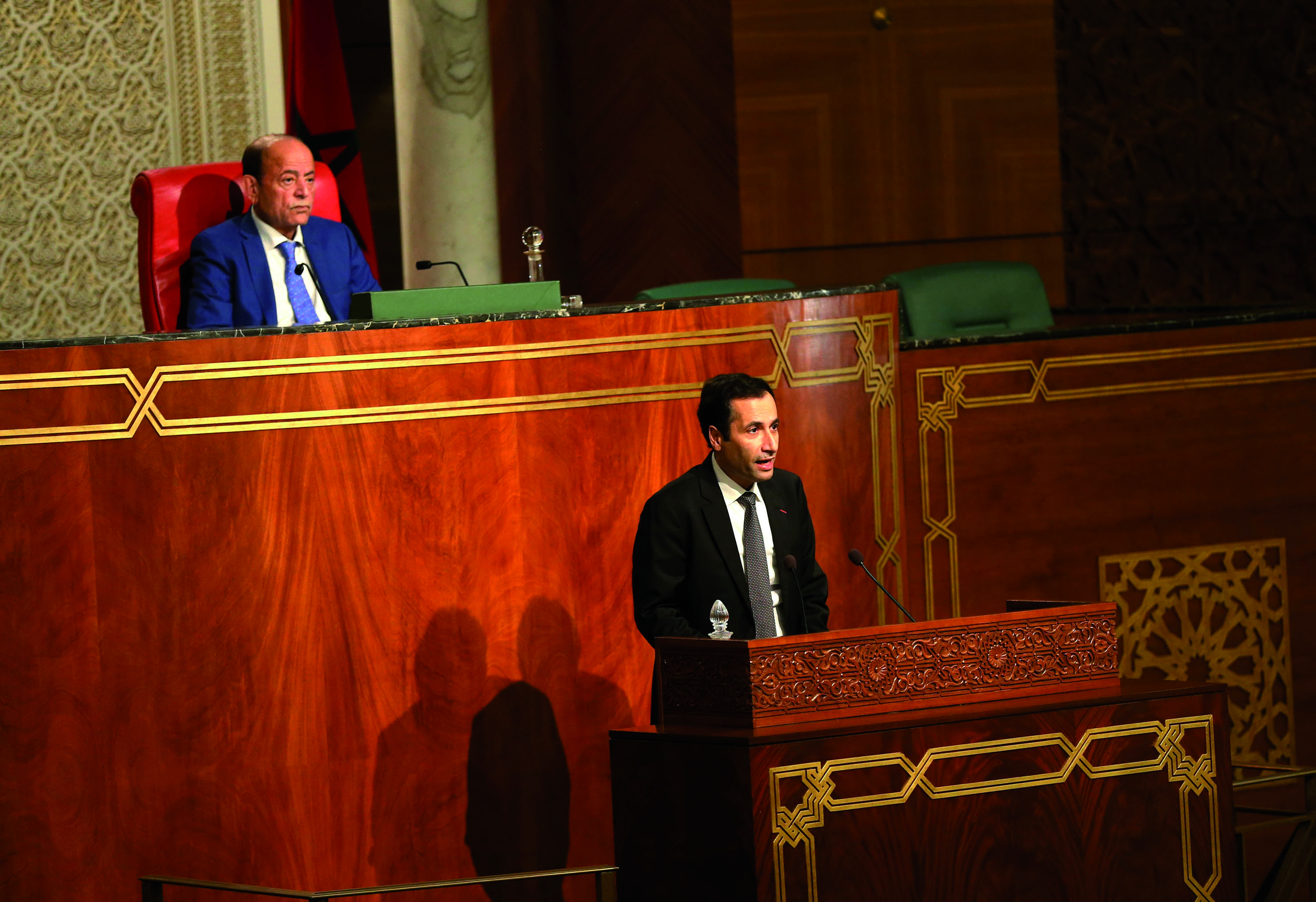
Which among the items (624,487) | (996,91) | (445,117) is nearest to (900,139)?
(996,91)

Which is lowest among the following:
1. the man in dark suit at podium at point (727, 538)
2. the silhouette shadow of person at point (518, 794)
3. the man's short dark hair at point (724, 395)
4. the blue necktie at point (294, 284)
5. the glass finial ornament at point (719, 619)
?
the silhouette shadow of person at point (518, 794)

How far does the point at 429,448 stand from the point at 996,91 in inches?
181

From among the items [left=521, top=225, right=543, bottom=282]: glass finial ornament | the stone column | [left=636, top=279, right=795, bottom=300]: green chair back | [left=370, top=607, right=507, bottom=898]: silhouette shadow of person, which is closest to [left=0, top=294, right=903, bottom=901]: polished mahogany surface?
[left=370, top=607, right=507, bottom=898]: silhouette shadow of person

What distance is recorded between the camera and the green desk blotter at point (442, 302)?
4035mm

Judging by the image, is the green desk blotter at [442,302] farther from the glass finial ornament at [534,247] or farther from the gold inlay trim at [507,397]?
the glass finial ornament at [534,247]

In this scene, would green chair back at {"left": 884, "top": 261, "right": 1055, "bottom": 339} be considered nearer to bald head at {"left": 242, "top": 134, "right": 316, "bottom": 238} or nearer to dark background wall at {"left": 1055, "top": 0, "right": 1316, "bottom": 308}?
bald head at {"left": 242, "top": 134, "right": 316, "bottom": 238}

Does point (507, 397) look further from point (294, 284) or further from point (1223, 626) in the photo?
point (1223, 626)

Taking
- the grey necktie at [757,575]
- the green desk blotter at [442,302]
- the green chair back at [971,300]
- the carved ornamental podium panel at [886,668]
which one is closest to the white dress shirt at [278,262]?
the green desk blotter at [442,302]

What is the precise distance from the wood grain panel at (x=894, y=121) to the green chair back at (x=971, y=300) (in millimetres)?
2183

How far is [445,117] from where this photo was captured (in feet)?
20.0

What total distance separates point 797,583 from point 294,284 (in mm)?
1604

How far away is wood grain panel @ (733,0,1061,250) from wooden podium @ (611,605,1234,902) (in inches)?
186

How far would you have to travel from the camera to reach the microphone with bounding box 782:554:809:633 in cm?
336

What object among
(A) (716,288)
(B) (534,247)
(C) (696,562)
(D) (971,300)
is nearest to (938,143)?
(D) (971,300)
